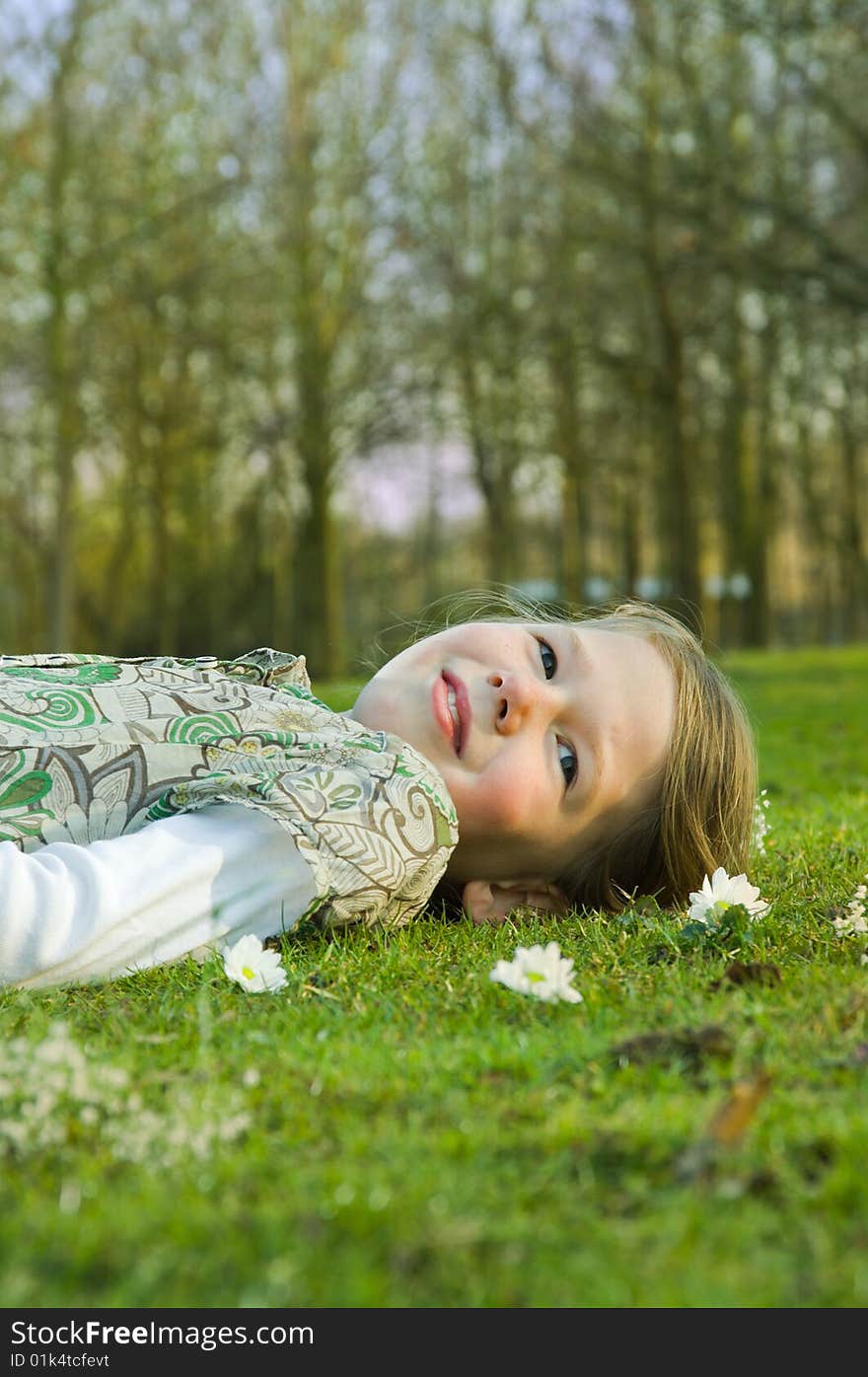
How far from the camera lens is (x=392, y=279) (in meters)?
20.6

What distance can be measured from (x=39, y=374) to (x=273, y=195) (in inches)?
184

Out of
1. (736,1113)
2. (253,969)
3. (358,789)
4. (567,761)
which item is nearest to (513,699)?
(567,761)

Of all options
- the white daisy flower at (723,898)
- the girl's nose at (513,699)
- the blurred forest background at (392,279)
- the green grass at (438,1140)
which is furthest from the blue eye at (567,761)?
the blurred forest background at (392,279)

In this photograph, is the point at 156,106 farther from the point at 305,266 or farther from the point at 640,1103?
the point at 640,1103

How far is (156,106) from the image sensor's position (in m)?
18.9

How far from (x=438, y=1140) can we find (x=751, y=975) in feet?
3.33

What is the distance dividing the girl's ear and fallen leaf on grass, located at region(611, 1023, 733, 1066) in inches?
50.0

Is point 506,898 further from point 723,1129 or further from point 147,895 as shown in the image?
point 723,1129

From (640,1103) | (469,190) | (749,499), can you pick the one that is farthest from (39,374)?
(640,1103)

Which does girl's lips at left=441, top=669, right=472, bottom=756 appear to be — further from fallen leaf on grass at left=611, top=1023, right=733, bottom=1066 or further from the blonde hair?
fallen leaf on grass at left=611, top=1023, right=733, bottom=1066

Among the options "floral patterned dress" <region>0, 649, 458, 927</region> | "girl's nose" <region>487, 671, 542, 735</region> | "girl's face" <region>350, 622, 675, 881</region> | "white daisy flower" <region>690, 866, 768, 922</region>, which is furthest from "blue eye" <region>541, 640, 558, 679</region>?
"white daisy flower" <region>690, 866, 768, 922</region>

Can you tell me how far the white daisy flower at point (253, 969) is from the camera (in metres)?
2.39

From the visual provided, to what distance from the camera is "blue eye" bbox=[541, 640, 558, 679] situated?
10.7 ft

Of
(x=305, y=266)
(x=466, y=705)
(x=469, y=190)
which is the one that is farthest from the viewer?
(x=469, y=190)
